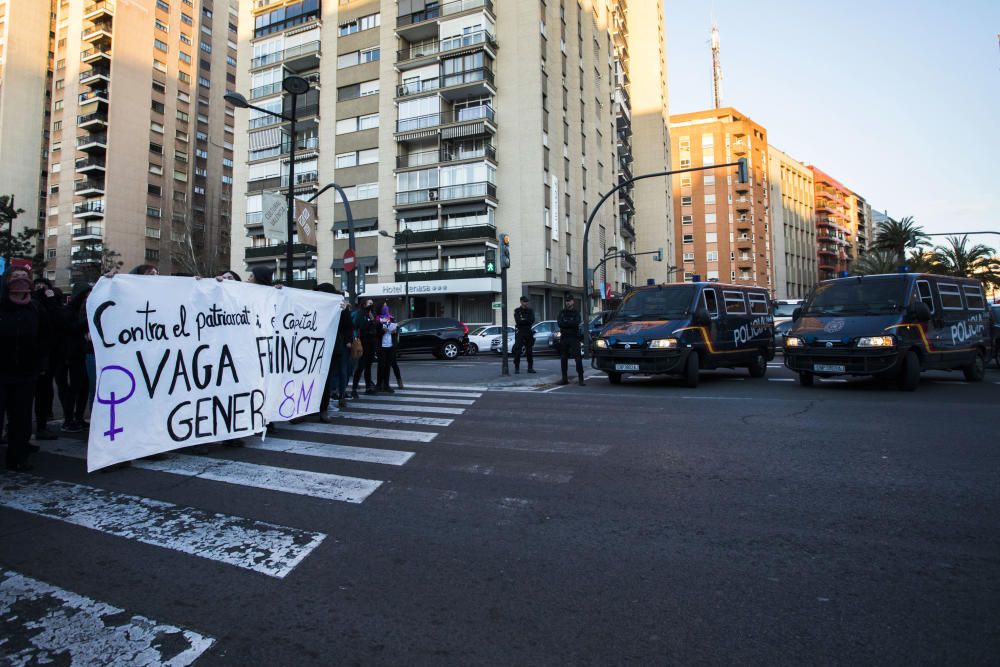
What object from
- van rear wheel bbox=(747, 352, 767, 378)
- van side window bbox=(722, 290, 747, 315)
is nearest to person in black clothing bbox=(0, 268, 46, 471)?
van side window bbox=(722, 290, 747, 315)

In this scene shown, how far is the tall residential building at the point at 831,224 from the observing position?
102 m

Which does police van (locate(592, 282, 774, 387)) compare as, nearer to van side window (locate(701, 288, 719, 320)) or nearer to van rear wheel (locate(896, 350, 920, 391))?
van side window (locate(701, 288, 719, 320))

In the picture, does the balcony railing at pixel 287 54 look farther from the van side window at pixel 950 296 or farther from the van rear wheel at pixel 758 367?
the van side window at pixel 950 296

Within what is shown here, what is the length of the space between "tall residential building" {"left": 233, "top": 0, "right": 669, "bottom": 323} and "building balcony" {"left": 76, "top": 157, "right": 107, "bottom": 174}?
1850 cm

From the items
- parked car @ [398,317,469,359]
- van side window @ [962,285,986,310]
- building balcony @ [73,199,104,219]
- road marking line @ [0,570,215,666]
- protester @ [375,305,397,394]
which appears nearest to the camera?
road marking line @ [0,570,215,666]

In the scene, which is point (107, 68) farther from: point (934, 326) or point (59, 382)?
point (934, 326)

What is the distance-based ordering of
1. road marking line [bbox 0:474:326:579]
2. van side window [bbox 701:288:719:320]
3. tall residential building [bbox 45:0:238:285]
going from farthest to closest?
tall residential building [bbox 45:0:238:285] < van side window [bbox 701:288:719:320] < road marking line [bbox 0:474:326:579]

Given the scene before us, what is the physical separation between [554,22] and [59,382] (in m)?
43.0

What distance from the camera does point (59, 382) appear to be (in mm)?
7055

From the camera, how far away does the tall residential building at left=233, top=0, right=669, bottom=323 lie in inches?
1503

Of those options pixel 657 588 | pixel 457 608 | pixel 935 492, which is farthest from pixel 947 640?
pixel 935 492

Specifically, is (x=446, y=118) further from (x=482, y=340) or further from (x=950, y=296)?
(x=950, y=296)

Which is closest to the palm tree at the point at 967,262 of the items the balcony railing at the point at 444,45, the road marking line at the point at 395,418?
the balcony railing at the point at 444,45

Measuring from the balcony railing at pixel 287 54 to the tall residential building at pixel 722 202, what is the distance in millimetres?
53375
